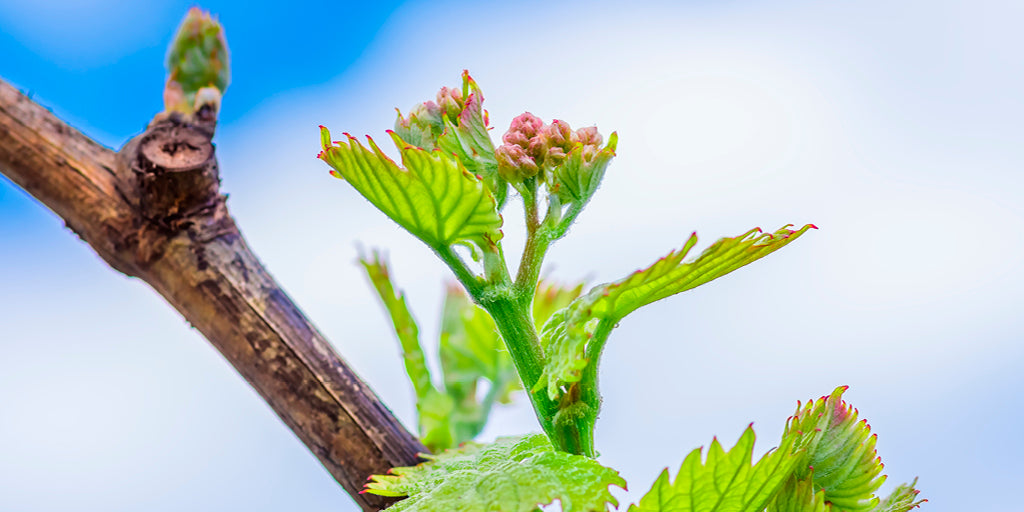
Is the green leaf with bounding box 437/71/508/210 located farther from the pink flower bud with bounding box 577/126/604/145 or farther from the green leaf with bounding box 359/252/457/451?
the green leaf with bounding box 359/252/457/451

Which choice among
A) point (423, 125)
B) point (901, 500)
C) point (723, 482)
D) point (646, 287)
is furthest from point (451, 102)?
point (901, 500)

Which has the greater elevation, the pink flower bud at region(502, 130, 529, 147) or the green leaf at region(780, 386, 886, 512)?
the pink flower bud at region(502, 130, 529, 147)

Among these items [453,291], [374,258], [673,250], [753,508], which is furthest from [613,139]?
[453,291]

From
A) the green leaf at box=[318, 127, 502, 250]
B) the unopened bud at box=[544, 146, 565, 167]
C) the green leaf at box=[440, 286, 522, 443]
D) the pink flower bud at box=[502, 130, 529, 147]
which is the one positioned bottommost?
the green leaf at box=[318, 127, 502, 250]

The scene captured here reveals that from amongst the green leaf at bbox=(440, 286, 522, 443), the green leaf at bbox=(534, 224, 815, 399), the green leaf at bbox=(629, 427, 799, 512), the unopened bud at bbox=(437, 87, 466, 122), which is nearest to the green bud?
the unopened bud at bbox=(437, 87, 466, 122)

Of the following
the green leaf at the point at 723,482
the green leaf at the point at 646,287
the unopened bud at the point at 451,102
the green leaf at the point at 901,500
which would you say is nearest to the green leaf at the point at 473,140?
the unopened bud at the point at 451,102
